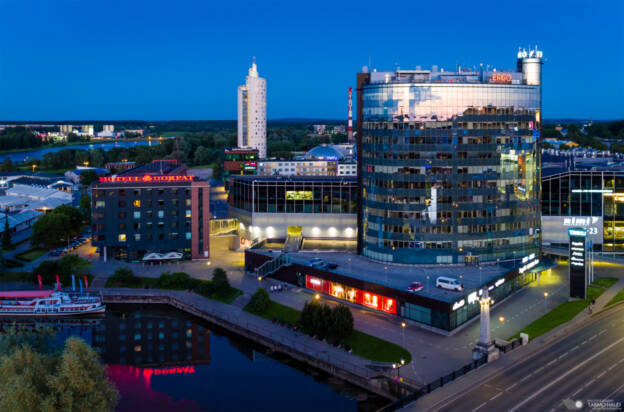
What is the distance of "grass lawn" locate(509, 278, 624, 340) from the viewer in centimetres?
6350

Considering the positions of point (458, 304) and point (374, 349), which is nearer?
point (374, 349)

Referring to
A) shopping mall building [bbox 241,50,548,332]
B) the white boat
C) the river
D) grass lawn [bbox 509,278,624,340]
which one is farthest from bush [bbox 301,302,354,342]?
the white boat

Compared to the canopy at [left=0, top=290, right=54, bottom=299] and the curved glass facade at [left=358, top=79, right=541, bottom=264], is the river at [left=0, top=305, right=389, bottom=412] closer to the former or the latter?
the canopy at [left=0, top=290, right=54, bottom=299]

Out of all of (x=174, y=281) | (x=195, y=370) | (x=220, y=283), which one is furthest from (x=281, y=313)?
(x=174, y=281)

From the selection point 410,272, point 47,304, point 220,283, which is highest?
point 410,272

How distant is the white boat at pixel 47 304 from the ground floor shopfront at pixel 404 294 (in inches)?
887

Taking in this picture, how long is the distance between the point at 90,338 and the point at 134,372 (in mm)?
11829

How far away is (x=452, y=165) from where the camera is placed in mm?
80000

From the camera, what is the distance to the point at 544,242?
97.8m

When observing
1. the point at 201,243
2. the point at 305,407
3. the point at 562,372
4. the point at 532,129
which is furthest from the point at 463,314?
the point at 201,243

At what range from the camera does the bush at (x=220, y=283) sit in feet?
261

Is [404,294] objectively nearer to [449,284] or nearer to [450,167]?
[449,284]

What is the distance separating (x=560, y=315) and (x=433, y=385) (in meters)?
25.5

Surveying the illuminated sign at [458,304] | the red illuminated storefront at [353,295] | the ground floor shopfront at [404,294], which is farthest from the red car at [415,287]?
the illuminated sign at [458,304]
